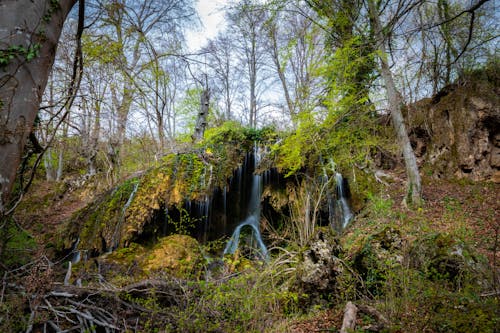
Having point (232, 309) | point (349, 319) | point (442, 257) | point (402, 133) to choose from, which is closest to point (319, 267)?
point (349, 319)

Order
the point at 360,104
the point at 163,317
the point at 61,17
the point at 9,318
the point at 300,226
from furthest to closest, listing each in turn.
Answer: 1. the point at 360,104
2. the point at 300,226
3. the point at 163,317
4. the point at 9,318
5. the point at 61,17

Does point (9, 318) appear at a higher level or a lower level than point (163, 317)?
higher

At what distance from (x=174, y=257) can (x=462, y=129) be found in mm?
8503

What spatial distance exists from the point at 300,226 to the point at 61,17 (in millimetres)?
4768

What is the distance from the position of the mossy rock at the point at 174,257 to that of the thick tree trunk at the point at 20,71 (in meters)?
3.72

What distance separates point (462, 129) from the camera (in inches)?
277

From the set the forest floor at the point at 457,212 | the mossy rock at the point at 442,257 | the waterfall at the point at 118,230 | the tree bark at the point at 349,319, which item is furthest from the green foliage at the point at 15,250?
the forest floor at the point at 457,212

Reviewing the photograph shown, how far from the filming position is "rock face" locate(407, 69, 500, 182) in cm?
660

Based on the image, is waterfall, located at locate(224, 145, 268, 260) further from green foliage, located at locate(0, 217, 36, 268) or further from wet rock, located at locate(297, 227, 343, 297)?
green foliage, located at locate(0, 217, 36, 268)

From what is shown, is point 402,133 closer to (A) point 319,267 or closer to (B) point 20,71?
(A) point 319,267

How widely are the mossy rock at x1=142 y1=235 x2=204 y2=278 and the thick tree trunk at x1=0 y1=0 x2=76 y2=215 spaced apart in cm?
372

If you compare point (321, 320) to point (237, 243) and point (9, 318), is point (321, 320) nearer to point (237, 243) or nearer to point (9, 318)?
point (9, 318)

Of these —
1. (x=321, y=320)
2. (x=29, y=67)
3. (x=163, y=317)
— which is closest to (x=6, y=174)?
(x=29, y=67)

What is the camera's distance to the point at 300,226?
5102 mm
